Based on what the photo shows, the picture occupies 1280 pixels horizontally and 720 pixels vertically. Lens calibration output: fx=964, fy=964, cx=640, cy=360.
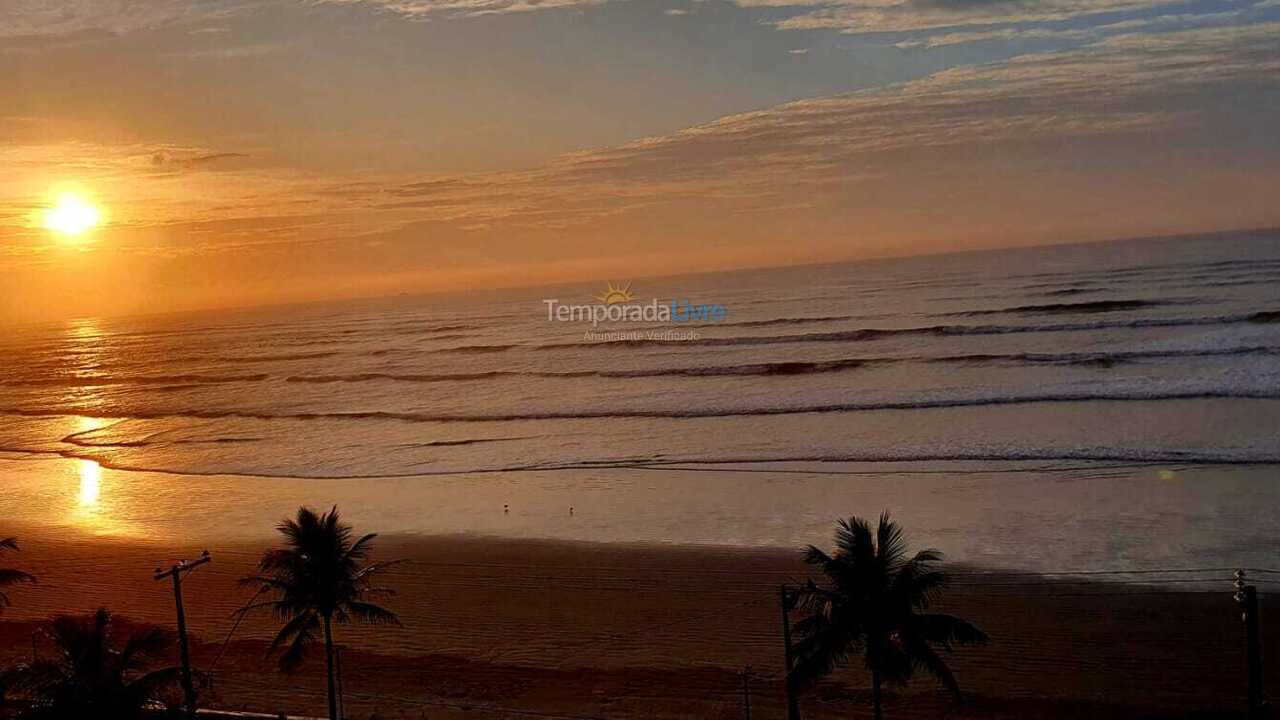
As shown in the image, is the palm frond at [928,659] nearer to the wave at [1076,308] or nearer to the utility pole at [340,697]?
the utility pole at [340,697]

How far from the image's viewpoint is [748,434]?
39562 mm

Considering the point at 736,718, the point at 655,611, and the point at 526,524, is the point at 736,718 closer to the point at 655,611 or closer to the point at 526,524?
the point at 655,611

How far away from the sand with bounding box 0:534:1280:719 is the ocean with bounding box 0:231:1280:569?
2.28 meters

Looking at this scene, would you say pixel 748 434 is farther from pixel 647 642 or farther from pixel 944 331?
pixel 944 331

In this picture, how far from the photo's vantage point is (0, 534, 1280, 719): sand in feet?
54.8

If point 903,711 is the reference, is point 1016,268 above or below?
above

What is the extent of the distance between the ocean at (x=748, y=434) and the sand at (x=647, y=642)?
2278 millimetres

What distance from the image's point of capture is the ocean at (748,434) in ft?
86.7

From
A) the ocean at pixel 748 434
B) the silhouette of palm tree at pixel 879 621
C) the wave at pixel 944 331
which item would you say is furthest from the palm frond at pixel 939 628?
the wave at pixel 944 331

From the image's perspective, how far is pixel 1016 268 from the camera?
142m

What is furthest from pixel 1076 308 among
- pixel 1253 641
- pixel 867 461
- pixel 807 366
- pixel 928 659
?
pixel 928 659

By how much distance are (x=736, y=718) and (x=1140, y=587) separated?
9565 millimetres

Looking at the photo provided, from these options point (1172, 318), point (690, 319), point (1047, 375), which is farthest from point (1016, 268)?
point (1047, 375)

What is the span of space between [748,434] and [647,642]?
2073cm
